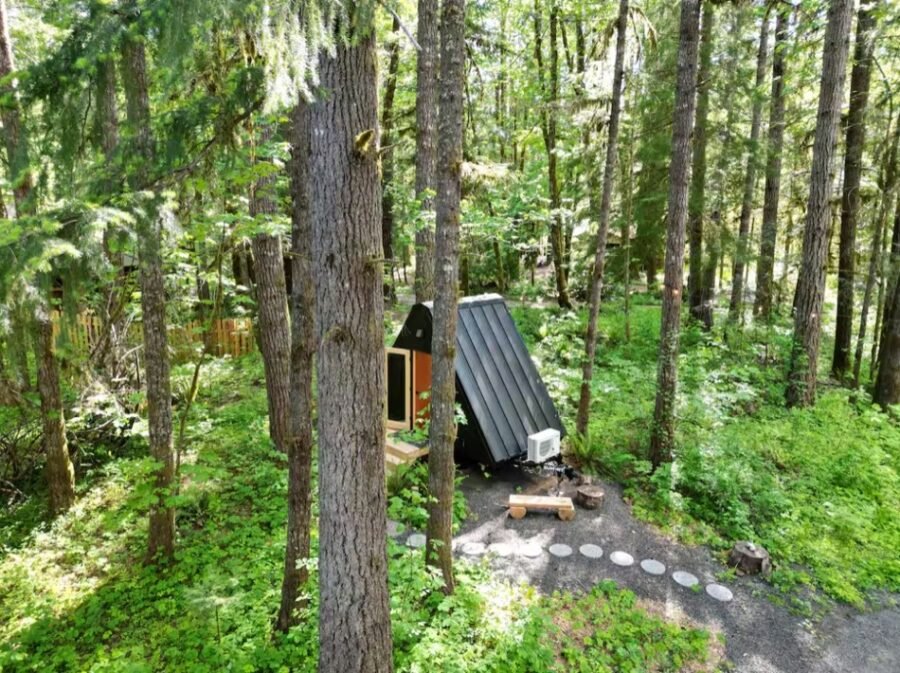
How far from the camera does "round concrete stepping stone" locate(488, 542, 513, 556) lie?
5535mm

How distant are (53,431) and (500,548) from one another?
16.8ft

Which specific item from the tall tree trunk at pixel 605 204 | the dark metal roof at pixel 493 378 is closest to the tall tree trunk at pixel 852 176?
the tall tree trunk at pixel 605 204

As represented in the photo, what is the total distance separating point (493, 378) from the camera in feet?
24.2

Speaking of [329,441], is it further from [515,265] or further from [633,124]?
[515,265]

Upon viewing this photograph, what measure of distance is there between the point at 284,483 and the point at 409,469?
1.54 m

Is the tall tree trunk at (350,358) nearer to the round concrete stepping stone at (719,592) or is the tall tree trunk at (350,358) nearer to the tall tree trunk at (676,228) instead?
the round concrete stepping stone at (719,592)

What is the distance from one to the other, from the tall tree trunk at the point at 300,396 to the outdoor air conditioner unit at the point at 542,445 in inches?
137

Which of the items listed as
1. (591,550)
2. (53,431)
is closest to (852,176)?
(591,550)

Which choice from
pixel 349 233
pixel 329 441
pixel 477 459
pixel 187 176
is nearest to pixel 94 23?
pixel 187 176

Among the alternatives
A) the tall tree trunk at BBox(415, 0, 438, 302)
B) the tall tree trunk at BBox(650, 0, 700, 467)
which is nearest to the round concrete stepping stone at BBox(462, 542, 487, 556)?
the tall tree trunk at BBox(650, 0, 700, 467)

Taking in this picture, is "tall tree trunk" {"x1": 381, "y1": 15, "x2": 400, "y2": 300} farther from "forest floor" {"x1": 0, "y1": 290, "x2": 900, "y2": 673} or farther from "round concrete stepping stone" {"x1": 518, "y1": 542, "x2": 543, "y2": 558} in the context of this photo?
"round concrete stepping stone" {"x1": 518, "y1": 542, "x2": 543, "y2": 558}

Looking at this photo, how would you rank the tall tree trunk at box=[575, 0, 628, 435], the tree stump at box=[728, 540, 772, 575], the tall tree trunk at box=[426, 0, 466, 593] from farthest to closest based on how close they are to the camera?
the tall tree trunk at box=[575, 0, 628, 435], the tree stump at box=[728, 540, 772, 575], the tall tree trunk at box=[426, 0, 466, 593]

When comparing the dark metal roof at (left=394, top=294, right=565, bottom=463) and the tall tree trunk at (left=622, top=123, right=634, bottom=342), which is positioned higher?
the tall tree trunk at (left=622, top=123, right=634, bottom=342)

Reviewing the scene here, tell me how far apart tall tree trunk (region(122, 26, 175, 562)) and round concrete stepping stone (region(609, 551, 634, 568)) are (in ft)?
14.6
